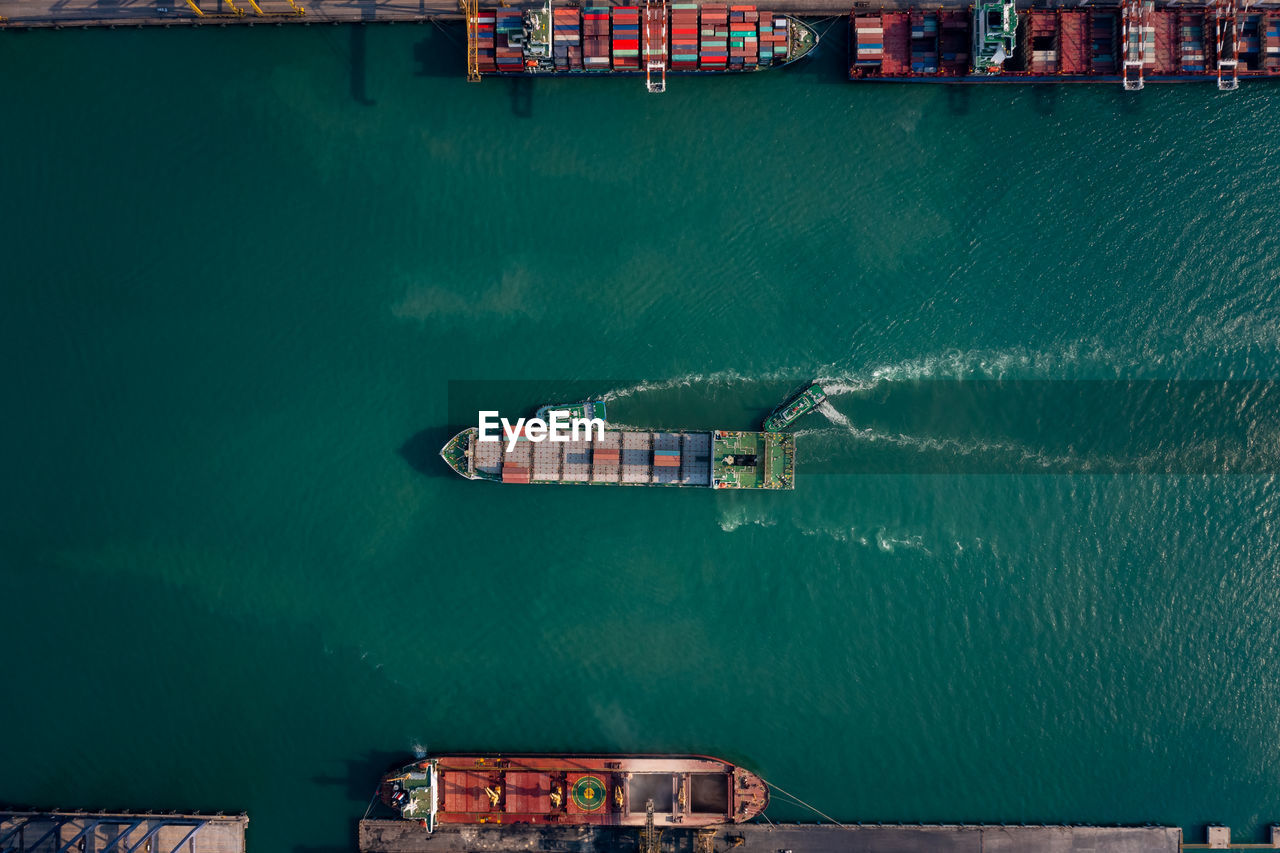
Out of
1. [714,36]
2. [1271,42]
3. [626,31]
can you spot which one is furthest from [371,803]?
[1271,42]

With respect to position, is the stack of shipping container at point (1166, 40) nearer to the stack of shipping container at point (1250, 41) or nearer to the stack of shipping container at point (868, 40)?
the stack of shipping container at point (1250, 41)

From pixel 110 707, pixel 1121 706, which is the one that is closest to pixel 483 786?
pixel 110 707

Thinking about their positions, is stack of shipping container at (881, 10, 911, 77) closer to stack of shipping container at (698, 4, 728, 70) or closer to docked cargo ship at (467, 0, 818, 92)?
docked cargo ship at (467, 0, 818, 92)

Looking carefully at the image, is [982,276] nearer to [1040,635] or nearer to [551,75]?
[1040,635]

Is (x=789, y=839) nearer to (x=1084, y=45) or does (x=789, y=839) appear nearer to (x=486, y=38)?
(x=1084, y=45)

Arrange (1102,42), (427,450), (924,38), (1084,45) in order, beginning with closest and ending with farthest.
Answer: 1. (1084,45)
2. (1102,42)
3. (924,38)
4. (427,450)

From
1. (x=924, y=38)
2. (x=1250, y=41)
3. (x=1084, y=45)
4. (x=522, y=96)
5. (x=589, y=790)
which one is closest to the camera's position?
(x=589, y=790)

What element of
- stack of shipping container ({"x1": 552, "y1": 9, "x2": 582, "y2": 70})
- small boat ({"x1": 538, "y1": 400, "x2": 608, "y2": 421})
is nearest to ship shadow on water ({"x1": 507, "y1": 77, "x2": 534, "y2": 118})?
stack of shipping container ({"x1": 552, "y1": 9, "x2": 582, "y2": 70})
